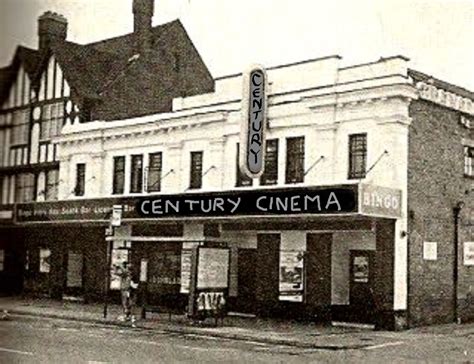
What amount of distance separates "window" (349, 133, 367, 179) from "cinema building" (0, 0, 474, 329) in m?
0.02

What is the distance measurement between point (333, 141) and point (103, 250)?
5.48 m

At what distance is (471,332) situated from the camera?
1298cm

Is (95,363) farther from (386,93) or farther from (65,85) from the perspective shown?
(386,93)

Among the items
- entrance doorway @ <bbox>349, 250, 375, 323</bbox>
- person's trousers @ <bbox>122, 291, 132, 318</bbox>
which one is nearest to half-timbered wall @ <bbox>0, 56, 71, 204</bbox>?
person's trousers @ <bbox>122, 291, 132, 318</bbox>

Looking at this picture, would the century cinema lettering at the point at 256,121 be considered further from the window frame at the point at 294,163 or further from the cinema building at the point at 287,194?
the window frame at the point at 294,163

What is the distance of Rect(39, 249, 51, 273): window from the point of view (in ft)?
43.2

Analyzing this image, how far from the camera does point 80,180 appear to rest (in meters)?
18.0

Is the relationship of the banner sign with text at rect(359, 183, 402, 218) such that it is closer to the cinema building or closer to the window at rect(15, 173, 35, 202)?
the cinema building

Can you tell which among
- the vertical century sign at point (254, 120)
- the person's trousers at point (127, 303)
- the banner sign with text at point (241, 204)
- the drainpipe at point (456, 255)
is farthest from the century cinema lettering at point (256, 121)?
the drainpipe at point (456, 255)

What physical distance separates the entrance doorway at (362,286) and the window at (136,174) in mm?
5460

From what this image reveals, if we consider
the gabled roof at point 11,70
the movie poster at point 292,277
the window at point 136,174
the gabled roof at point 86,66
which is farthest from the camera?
the window at point 136,174

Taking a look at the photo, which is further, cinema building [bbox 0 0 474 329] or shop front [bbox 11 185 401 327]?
cinema building [bbox 0 0 474 329]

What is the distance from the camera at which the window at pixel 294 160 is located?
49.1 ft

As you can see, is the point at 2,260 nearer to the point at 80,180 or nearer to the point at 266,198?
the point at 266,198
